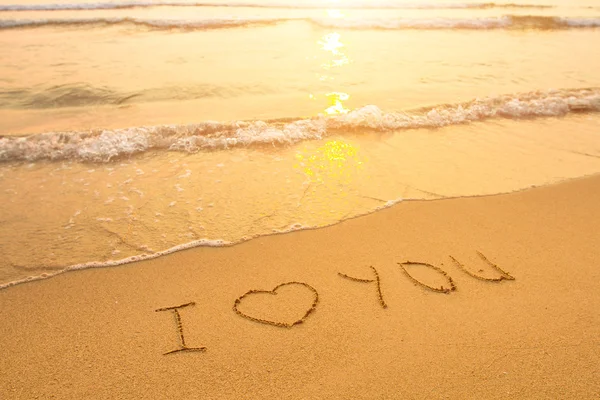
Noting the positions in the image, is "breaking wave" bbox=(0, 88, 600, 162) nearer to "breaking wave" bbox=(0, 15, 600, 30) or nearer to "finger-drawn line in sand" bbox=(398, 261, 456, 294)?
"finger-drawn line in sand" bbox=(398, 261, 456, 294)

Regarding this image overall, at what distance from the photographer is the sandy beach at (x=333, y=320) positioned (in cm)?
208

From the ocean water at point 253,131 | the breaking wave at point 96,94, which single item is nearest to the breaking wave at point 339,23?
the ocean water at point 253,131

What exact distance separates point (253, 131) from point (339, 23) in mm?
8135

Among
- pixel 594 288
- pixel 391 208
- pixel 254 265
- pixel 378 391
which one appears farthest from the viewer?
pixel 391 208

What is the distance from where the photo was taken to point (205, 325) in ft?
7.85

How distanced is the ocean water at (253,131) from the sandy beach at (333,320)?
1.08ft

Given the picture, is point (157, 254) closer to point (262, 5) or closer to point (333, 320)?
point (333, 320)

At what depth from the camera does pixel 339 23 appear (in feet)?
38.1

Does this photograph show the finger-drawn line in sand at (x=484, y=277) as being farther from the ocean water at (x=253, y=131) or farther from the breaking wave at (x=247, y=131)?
the breaking wave at (x=247, y=131)

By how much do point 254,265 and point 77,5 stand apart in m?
14.0

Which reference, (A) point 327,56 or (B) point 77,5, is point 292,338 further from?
(B) point 77,5

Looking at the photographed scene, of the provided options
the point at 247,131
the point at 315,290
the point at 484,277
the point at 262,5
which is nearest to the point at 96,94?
the point at 247,131

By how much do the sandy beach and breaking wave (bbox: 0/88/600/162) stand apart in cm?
183

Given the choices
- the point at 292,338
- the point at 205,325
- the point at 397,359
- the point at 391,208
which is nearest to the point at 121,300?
the point at 205,325
